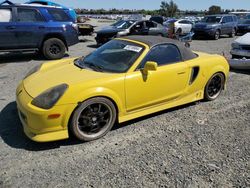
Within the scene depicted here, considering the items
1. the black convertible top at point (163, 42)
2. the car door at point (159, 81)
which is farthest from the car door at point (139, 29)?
the car door at point (159, 81)

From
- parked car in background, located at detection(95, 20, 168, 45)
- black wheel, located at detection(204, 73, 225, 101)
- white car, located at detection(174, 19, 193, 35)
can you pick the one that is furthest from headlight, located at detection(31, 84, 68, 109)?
white car, located at detection(174, 19, 193, 35)

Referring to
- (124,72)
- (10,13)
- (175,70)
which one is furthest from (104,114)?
(10,13)

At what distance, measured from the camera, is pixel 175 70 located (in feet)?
14.9

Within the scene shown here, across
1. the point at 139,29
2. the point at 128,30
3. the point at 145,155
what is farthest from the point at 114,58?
the point at 139,29

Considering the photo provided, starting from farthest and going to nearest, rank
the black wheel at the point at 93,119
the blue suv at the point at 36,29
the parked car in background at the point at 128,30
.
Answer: the parked car in background at the point at 128,30 < the blue suv at the point at 36,29 < the black wheel at the point at 93,119

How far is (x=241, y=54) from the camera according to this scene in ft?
25.9

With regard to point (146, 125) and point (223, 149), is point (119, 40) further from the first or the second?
point (223, 149)

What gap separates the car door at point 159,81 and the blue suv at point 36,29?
19.8 feet

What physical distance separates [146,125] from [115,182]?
1513mm

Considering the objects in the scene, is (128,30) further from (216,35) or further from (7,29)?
(216,35)

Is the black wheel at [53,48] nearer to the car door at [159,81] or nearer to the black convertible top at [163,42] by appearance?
the black convertible top at [163,42]

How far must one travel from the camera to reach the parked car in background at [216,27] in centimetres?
1802

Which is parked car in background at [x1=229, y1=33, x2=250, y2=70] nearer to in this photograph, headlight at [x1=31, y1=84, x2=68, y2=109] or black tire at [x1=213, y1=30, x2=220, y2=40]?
headlight at [x1=31, y1=84, x2=68, y2=109]

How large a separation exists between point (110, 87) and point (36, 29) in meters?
6.45
